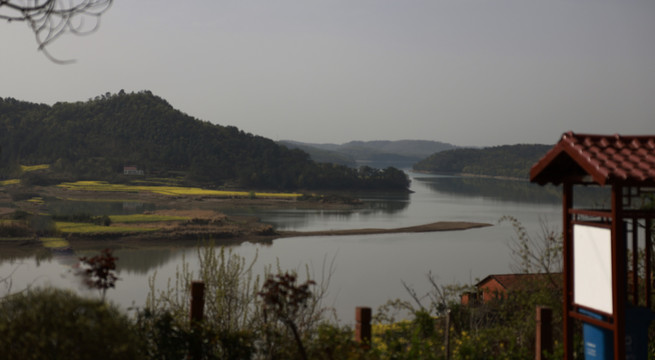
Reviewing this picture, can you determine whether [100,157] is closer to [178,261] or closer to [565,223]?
[178,261]

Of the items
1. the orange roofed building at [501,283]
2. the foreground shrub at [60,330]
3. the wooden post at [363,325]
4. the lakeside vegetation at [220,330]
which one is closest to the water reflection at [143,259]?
the orange roofed building at [501,283]

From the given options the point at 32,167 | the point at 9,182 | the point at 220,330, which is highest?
the point at 32,167

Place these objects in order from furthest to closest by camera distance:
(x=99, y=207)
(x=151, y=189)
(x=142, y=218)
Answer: (x=151, y=189) < (x=99, y=207) < (x=142, y=218)

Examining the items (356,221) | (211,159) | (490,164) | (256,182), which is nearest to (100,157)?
(211,159)

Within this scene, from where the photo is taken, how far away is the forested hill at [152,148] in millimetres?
56438

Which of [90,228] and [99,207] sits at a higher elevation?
[99,207]

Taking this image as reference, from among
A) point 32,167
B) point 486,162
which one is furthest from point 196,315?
point 486,162

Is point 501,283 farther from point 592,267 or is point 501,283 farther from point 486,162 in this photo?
point 486,162

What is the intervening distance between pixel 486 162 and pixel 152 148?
48.6 metres

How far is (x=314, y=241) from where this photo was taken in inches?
1096

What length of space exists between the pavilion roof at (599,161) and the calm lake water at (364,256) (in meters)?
1.04

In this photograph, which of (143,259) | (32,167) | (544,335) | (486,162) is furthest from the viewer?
(486,162)

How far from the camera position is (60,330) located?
9.40 feet

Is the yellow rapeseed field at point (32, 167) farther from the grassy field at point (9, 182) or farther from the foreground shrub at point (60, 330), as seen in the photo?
the foreground shrub at point (60, 330)
